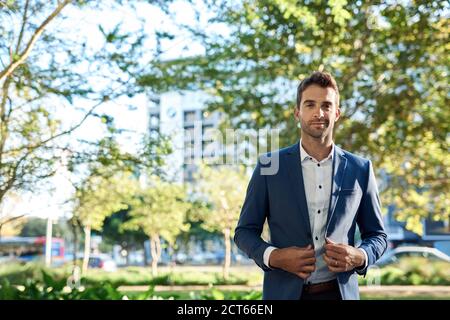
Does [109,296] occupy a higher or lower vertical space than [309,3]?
lower

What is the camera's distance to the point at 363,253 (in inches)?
69.7

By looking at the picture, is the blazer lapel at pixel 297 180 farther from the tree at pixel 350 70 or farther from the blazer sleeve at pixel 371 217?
the tree at pixel 350 70

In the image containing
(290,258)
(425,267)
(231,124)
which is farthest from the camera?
(425,267)

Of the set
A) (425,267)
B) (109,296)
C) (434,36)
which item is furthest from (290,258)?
(425,267)

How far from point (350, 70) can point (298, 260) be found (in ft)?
30.2

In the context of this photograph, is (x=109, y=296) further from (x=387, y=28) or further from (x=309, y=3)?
(x=387, y=28)

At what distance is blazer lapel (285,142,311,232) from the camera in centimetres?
184

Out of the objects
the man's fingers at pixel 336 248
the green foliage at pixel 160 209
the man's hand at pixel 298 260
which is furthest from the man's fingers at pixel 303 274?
the green foliage at pixel 160 209

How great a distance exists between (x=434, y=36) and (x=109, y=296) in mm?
7257

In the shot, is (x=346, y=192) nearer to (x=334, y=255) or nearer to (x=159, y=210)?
(x=334, y=255)

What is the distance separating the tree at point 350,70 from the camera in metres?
8.38

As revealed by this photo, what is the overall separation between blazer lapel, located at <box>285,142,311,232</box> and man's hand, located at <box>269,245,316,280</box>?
13 cm

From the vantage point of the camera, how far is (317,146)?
6.38 feet

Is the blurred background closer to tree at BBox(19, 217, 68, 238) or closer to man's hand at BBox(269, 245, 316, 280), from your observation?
man's hand at BBox(269, 245, 316, 280)
